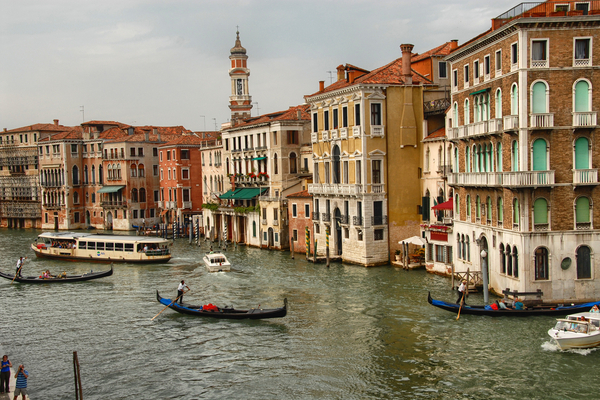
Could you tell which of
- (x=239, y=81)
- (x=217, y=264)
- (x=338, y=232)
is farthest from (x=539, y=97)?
(x=239, y=81)

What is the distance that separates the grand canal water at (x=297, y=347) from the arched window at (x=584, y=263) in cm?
241

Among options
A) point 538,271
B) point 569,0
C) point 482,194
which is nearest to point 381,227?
point 482,194

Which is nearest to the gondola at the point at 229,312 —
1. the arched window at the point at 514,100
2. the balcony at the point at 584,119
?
the arched window at the point at 514,100

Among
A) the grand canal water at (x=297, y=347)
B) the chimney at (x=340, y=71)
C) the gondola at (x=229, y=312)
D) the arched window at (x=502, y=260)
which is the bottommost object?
the grand canal water at (x=297, y=347)

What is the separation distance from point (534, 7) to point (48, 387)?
20445 millimetres

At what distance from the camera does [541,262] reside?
23.9 m

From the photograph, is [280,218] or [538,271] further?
[280,218]

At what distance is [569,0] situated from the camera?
24328mm

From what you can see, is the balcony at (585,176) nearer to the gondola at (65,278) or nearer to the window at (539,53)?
the window at (539,53)

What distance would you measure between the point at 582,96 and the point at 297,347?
1327 centimetres

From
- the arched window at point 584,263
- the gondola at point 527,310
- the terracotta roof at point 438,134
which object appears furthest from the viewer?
the terracotta roof at point 438,134

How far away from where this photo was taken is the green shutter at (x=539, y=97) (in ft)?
77.9

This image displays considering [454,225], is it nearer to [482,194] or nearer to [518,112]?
[482,194]

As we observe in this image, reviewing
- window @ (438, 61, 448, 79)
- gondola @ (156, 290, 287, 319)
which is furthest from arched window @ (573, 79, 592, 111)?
window @ (438, 61, 448, 79)
